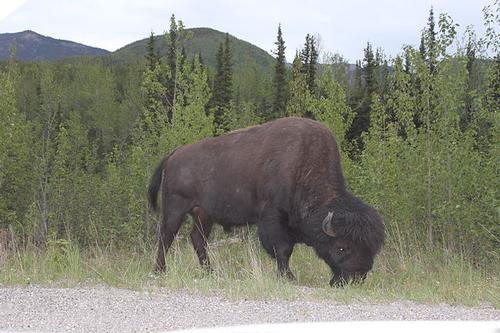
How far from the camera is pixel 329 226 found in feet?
31.0

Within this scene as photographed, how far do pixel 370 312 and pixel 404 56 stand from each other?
9.12 metres

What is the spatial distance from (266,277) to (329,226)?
1.30 meters

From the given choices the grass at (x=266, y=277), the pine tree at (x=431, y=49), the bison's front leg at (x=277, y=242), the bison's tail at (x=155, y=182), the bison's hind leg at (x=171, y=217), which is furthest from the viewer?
the pine tree at (x=431, y=49)

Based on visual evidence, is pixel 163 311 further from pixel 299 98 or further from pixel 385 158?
pixel 299 98

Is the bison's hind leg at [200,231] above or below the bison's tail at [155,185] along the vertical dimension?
below

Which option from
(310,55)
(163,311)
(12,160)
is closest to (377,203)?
(163,311)

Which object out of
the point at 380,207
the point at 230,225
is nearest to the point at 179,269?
the point at 230,225


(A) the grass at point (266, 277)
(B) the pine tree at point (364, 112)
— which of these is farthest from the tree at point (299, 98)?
(B) the pine tree at point (364, 112)

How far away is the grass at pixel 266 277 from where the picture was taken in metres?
7.74

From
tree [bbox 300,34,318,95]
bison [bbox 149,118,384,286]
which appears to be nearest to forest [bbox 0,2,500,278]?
bison [bbox 149,118,384,286]

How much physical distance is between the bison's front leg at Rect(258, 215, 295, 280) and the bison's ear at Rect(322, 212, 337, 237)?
2.36ft

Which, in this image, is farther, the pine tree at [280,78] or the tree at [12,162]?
the pine tree at [280,78]

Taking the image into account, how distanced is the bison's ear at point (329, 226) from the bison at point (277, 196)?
1 cm

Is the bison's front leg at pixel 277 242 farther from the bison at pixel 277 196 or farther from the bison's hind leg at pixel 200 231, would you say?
the bison's hind leg at pixel 200 231
